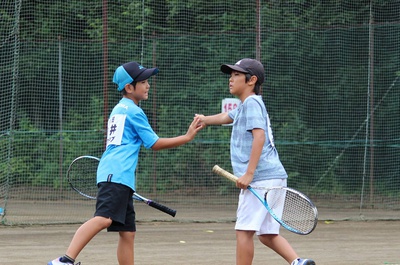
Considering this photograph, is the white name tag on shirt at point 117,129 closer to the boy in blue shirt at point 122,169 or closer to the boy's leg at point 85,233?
the boy in blue shirt at point 122,169

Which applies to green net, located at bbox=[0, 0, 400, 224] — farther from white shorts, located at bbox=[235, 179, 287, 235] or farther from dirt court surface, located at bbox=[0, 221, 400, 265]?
white shorts, located at bbox=[235, 179, 287, 235]

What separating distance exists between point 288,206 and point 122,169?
3.92 ft

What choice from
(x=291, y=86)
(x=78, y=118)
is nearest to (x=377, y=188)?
(x=291, y=86)

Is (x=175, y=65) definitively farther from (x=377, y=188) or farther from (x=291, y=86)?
(x=377, y=188)

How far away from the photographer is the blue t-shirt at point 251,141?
19.5 ft

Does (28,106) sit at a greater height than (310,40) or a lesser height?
lesser

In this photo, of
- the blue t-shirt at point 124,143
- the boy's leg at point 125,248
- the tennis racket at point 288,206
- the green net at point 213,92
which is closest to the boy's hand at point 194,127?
the blue t-shirt at point 124,143

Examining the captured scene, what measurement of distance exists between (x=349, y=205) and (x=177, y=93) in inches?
134

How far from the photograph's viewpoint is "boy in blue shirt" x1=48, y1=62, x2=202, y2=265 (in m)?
5.86

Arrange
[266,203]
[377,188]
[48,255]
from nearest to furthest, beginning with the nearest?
[266,203] < [48,255] < [377,188]

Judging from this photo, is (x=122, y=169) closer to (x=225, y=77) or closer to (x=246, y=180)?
(x=246, y=180)

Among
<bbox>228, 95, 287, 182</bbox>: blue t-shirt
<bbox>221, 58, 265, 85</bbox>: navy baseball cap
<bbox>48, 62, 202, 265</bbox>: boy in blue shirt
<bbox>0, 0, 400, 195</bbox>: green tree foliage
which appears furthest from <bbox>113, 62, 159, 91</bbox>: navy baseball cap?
<bbox>0, 0, 400, 195</bbox>: green tree foliage

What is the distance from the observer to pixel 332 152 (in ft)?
45.9

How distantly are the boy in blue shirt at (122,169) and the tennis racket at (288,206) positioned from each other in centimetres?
70
